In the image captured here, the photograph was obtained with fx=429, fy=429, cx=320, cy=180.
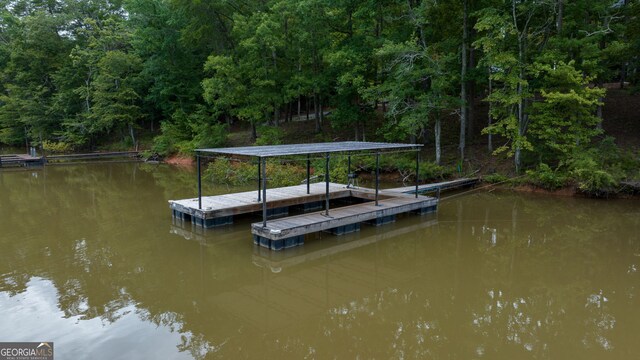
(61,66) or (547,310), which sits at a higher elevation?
(61,66)

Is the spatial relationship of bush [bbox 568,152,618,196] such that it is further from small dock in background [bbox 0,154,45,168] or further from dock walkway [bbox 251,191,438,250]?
small dock in background [bbox 0,154,45,168]

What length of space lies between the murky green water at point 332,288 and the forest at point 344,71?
5.02 metres

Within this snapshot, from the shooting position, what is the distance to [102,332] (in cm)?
586

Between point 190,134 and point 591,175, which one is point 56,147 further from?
point 591,175

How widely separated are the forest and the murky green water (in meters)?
5.02

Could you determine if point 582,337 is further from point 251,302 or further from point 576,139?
point 576,139

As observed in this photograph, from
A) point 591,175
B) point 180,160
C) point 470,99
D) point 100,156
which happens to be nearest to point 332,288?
point 591,175

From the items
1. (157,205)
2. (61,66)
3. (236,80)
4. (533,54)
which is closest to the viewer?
(157,205)

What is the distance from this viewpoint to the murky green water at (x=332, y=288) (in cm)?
565

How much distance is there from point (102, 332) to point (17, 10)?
4172 centimetres

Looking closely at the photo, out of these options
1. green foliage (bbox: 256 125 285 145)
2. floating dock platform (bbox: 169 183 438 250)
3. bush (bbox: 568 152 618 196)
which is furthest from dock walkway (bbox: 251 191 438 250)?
green foliage (bbox: 256 125 285 145)

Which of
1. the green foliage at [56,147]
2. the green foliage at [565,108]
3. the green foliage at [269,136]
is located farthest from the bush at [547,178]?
the green foliage at [56,147]

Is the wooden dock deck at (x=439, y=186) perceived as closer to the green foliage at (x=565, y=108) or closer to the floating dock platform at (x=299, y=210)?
the floating dock platform at (x=299, y=210)

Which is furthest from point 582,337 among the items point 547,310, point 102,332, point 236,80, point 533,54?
point 236,80
